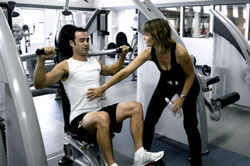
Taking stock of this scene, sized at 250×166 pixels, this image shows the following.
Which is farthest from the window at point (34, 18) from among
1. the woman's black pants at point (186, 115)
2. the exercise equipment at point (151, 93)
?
the woman's black pants at point (186, 115)

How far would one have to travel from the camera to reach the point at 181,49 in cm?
183

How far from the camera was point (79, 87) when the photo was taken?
6.20 feet

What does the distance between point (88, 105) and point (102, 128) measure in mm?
288

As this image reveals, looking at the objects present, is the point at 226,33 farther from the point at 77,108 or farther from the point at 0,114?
the point at 0,114

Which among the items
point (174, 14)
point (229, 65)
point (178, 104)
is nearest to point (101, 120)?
point (178, 104)

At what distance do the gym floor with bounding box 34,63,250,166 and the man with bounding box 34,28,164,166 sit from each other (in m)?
0.63

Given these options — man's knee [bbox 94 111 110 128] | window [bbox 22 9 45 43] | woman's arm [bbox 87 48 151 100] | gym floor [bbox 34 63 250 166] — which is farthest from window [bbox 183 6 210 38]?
man's knee [bbox 94 111 110 128]

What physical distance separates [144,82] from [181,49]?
3.18 feet

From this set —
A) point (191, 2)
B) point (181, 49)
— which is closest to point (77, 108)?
point (181, 49)

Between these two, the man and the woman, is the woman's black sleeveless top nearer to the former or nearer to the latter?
the woman

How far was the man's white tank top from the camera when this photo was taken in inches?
74.2

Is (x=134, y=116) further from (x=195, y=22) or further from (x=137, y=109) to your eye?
(x=195, y=22)

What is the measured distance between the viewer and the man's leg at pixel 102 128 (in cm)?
166

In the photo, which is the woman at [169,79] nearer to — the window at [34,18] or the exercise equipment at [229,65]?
the exercise equipment at [229,65]
